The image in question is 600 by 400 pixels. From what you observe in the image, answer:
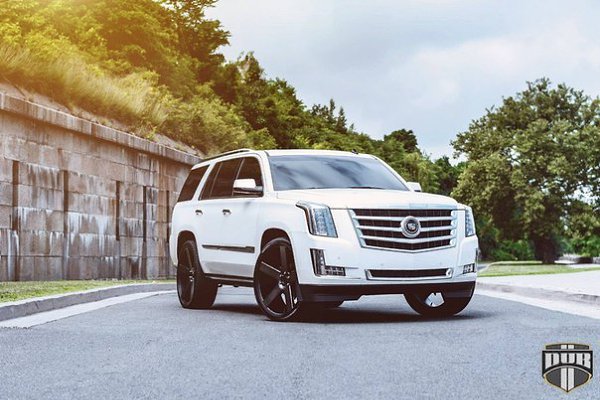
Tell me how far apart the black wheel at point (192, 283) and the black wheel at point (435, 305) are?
2.71 metres

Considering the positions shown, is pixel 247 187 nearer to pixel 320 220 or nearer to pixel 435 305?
pixel 320 220

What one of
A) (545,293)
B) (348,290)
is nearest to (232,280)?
Result: (348,290)

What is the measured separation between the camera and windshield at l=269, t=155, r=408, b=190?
40.2 feet

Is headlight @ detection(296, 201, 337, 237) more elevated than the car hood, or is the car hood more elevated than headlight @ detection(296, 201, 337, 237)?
the car hood

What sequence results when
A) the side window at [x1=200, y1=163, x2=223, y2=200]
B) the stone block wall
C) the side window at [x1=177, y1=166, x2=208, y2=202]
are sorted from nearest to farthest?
the side window at [x1=200, y1=163, x2=223, y2=200] < the side window at [x1=177, y1=166, x2=208, y2=202] < the stone block wall

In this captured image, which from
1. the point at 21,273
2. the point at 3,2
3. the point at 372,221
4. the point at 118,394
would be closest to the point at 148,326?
the point at 372,221

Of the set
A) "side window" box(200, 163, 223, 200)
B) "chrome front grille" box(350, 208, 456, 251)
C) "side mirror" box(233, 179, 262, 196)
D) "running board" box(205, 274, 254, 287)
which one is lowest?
"running board" box(205, 274, 254, 287)

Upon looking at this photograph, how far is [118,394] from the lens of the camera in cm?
642

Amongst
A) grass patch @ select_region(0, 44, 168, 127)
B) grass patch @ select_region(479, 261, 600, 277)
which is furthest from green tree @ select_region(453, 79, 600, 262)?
grass patch @ select_region(0, 44, 168, 127)

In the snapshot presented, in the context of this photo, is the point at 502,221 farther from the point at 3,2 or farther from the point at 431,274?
the point at 431,274

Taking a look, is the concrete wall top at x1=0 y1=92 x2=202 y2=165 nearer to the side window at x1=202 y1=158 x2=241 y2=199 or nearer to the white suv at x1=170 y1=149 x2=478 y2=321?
the side window at x1=202 y1=158 x2=241 y2=199

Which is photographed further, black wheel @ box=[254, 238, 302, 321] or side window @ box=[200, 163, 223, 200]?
side window @ box=[200, 163, 223, 200]

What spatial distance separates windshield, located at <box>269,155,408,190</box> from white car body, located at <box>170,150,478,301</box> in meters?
0.15

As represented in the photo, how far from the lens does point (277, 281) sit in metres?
11.3
